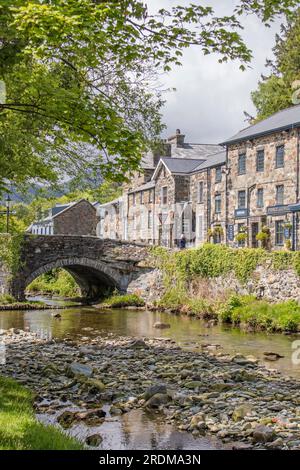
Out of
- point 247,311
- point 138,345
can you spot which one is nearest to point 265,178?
point 247,311

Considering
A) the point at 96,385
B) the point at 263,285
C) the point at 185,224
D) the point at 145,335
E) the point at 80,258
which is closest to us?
the point at 96,385

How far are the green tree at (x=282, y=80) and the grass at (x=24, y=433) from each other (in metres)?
45.9

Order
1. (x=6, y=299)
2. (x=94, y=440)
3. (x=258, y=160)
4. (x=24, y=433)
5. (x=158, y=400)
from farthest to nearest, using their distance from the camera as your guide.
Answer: (x=258, y=160)
(x=6, y=299)
(x=158, y=400)
(x=94, y=440)
(x=24, y=433)

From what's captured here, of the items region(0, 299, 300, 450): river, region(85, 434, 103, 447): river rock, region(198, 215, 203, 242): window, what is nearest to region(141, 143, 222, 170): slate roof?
region(198, 215, 203, 242): window

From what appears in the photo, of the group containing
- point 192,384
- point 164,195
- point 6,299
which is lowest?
point 192,384

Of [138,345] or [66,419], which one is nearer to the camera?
[66,419]

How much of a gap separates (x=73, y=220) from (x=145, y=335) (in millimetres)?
43540

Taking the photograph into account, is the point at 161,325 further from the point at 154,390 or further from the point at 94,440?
the point at 94,440

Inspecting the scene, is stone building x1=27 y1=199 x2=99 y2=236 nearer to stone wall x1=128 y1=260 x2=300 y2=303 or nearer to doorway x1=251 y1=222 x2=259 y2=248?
doorway x1=251 y1=222 x2=259 y2=248

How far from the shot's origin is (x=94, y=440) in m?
9.45

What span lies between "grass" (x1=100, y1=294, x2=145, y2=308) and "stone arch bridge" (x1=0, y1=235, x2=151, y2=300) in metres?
1.72

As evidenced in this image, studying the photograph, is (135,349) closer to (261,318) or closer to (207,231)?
(261,318)

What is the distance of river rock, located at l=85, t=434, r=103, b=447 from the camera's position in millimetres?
9328

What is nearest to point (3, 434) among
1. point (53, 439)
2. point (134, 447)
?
point (53, 439)
